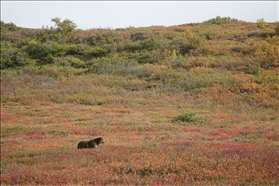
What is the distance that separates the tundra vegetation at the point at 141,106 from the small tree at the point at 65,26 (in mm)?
150

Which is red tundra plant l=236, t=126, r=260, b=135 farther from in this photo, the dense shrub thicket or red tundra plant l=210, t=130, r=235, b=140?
the dense shrub thicket

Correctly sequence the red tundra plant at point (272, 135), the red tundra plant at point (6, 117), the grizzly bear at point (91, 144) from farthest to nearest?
the red tundra plant at point (6, 117) → the grizzly bear at point (91, 144) → the red tundra plant at point (272, 135)

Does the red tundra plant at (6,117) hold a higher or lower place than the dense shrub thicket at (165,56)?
lower

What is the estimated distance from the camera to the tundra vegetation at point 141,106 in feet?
28.1

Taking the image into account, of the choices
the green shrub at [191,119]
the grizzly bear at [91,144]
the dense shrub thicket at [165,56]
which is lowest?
the grizzly bear at [91,144]

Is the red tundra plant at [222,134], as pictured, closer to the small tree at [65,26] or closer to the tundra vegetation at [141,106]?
the tundra vegetation at [141,106]

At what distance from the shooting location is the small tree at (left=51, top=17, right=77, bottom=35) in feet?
172

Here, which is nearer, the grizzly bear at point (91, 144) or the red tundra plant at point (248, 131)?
the grizzly bear at point (91, 144)

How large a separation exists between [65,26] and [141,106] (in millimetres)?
32564

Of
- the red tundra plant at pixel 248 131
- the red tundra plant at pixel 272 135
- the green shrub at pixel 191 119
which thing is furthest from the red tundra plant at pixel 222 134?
the green shrub at pixel 191 119

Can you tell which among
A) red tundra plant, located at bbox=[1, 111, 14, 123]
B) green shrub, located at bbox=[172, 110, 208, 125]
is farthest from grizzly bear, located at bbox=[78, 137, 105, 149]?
red tundra plant, located at bbox=[1, 111, 14, 123]

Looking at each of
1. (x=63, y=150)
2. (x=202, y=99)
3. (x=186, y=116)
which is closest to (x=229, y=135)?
(x=186, y=116)

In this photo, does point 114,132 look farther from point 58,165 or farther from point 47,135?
point 58,165

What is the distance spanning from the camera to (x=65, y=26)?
52.7m
